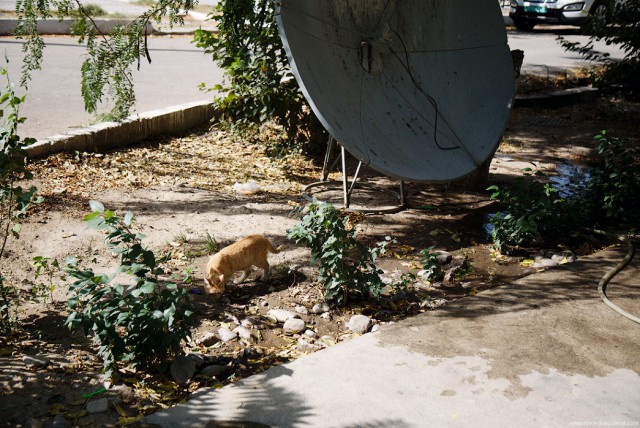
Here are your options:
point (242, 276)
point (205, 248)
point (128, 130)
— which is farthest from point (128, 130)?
point (242, 276)

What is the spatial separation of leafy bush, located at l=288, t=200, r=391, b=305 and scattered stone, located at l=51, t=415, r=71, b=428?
1.95 m

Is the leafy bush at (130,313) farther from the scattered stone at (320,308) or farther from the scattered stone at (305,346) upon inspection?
the scattered stone at (320,308)

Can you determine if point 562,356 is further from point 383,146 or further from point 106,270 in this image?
point 106,270

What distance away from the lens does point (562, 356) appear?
162 inches

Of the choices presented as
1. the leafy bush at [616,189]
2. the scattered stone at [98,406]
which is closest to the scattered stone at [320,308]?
the scattered stone at [98,406]

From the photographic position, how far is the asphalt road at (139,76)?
28.0 ft

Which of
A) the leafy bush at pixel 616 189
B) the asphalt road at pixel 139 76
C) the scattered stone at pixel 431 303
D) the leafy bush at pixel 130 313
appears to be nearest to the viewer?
the leafy bush at pixel 130 313

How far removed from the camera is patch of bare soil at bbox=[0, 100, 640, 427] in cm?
369

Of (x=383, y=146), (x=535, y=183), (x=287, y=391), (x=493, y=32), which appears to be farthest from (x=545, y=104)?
(x=287, y=391)

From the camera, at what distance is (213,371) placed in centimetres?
388

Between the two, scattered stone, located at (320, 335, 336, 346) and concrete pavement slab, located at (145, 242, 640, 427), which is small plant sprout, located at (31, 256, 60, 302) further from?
scattered stone, located at (320, 335, 336, 346)

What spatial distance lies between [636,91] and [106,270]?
9388 millimetres

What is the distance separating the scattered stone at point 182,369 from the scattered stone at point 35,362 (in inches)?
28.2

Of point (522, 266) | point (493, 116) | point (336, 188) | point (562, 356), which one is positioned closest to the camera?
point (562, 356)
